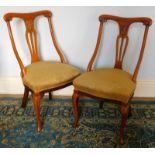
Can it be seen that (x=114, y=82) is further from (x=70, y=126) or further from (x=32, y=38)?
(x=32, y=38)

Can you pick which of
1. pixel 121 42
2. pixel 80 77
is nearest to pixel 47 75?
pixel 80 77

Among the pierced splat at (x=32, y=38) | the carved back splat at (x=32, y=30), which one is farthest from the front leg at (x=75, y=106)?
the pierced splat at (x=32, y=38)

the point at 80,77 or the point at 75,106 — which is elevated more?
the point at 80,77

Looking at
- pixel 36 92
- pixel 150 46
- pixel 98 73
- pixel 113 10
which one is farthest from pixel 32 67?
pixel 150 46

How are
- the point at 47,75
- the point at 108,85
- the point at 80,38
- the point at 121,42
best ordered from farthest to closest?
the point at 80,38
the point at 121,42
the point at 47,75
the point at 108,85

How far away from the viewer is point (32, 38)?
207 cm

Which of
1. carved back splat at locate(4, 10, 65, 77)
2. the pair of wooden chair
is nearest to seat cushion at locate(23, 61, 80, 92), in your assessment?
the pair of wooden chair

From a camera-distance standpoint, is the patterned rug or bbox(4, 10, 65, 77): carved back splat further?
bbox(4, 10, 65, 77): carved back splat

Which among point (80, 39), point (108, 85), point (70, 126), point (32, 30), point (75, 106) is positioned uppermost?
point (32, 30)

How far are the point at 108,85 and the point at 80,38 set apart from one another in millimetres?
709

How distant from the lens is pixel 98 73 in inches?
74.9

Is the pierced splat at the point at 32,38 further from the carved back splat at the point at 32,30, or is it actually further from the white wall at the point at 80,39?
the white wall at the point at 80,39

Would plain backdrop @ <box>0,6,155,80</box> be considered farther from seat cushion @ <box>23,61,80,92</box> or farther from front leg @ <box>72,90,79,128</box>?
front leg @ <box>72,90,79,128</box>

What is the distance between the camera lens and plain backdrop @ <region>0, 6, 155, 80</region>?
2068 millimetres
